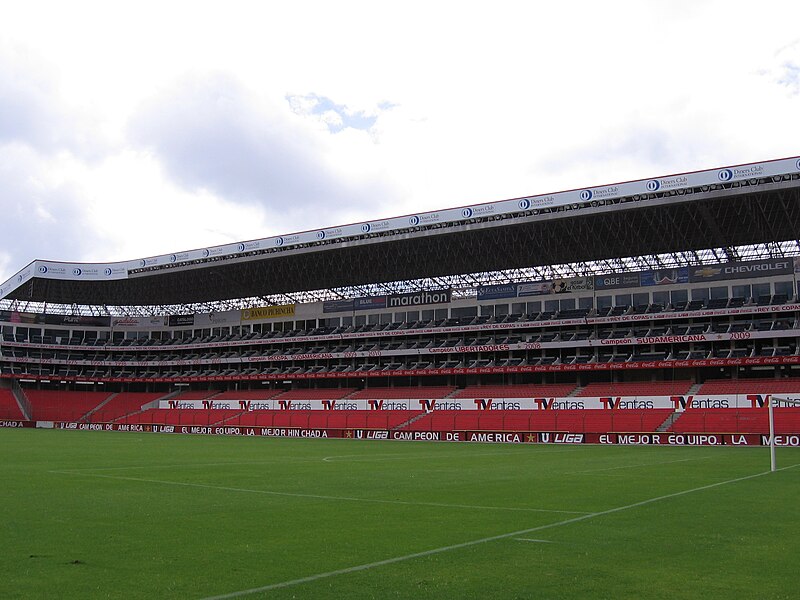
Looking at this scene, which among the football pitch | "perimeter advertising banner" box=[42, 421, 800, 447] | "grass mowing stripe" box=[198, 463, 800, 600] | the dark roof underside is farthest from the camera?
the dark roof underside

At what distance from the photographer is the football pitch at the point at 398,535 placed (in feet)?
29.4

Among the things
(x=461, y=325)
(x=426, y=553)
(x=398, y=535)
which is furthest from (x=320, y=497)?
(x=461, y=325)

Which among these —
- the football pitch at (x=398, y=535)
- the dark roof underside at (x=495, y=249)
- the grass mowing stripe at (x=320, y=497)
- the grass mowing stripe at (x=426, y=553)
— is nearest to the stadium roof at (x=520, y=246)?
the dark roof underside at (x=495, y=249)

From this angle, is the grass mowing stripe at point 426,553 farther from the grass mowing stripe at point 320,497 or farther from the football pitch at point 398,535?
the grass mowing stripe at point 320,497

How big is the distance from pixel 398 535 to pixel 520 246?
63813 millimetres

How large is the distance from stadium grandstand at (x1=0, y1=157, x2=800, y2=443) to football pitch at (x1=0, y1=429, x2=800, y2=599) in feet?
121

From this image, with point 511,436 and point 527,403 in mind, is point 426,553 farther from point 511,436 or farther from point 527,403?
point 527,403

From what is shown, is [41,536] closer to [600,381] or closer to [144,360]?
[600,381]

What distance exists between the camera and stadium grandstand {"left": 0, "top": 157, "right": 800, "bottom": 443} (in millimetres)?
62625

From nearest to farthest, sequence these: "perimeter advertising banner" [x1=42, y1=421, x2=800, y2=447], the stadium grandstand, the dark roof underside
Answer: "perimeter advertising banner" [x1=42, y1=421, x2=800, y2=447] → the stadium grandstand → the dark roof underside

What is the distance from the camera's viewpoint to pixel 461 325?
83875mm

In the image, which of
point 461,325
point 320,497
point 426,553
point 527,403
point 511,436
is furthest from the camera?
point 461,325

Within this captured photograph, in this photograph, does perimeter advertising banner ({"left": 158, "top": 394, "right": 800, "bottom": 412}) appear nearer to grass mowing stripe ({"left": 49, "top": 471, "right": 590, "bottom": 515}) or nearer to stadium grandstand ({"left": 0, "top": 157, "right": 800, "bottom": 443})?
stadium grandstand ({"left": 0, "top": 157, "right": 800, "bottom": 443})

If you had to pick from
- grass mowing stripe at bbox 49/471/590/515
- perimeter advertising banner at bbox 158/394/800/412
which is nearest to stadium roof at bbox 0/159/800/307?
perimeter advertising banner at bbox 158/394/800/412
